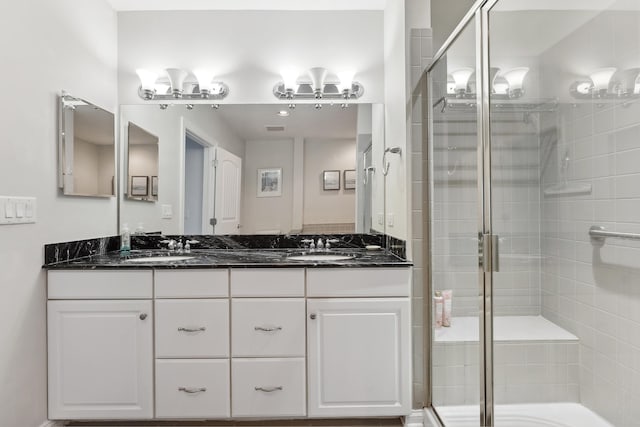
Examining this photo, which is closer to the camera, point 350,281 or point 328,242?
point 350,281

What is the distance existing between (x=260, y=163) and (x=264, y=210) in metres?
Result: 0.31

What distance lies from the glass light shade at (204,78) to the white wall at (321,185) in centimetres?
71

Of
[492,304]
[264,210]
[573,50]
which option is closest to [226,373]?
[264,210]

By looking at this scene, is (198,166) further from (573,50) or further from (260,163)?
(573,50)

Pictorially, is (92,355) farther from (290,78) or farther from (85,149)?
(290,78)

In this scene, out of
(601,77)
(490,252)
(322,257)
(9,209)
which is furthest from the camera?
(322,257)

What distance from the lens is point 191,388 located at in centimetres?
199

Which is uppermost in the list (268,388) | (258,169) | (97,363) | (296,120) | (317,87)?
(317,87)

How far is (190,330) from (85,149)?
1162mm

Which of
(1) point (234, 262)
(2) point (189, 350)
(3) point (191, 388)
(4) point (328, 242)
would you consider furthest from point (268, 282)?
(4) point (328, 242)

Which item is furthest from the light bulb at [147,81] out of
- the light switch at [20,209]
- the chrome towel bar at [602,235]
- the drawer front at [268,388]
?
the chrome towel bar at [602,235]

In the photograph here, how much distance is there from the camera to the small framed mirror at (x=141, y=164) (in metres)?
2.68

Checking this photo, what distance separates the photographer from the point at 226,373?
6.53 feet

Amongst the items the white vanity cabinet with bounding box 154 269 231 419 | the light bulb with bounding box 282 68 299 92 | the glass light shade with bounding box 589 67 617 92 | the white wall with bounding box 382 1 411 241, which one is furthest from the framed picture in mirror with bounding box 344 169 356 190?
the glass light shade with bounding box 589 67 617 92
